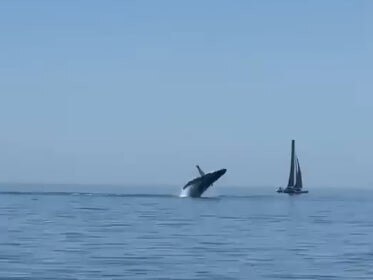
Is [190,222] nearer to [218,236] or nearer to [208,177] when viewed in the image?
[218,236]

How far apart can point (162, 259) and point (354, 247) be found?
16.9m

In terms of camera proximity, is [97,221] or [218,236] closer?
[218,236]

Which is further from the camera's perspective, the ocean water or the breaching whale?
the breaching whale

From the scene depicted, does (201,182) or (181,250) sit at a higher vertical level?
(201,182)

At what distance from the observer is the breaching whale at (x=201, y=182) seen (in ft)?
589

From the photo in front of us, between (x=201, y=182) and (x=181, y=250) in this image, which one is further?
(x=201, y=182)

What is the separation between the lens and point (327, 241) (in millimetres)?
75438

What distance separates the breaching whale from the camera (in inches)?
7072

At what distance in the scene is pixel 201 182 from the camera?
182375 mm

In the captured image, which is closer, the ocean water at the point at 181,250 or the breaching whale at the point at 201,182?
the ocean water at the point at 181,250

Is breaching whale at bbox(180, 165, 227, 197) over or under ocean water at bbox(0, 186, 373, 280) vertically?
over

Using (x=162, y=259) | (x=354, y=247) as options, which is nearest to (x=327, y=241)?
(x=354, y=247)

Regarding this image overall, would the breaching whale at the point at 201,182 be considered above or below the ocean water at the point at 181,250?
above

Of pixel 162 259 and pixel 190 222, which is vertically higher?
pixel 190 222
